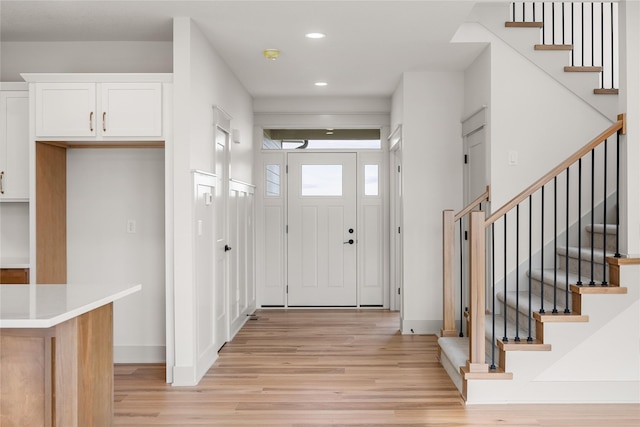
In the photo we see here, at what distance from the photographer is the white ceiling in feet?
12.4

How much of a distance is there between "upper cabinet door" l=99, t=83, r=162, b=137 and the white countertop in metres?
1.60

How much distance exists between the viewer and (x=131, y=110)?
402 cm

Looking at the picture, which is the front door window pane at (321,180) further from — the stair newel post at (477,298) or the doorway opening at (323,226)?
the stair newel post at (477,298)

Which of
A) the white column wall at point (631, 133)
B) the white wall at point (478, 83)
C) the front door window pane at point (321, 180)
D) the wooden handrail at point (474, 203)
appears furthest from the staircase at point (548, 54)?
the front door window pane at point (321, 180)

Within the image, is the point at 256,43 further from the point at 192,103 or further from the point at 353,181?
the point at 353,181

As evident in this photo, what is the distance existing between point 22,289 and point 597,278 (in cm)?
354

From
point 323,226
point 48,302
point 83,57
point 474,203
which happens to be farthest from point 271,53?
point 48,302

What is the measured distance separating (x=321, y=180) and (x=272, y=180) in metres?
0.62

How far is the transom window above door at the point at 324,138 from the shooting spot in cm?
730

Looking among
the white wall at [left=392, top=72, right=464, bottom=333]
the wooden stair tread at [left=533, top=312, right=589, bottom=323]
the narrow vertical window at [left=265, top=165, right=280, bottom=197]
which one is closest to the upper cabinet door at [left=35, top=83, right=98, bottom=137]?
the white wall at [left=392, top=72, right=464, bottom=333]

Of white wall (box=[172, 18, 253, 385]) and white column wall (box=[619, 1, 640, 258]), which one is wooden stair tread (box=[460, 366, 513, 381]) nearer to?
white column wall (box=[619, 1, 640, 258])

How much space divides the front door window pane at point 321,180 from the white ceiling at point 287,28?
187cm

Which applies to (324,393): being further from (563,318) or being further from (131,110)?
(131,110)

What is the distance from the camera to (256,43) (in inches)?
182
